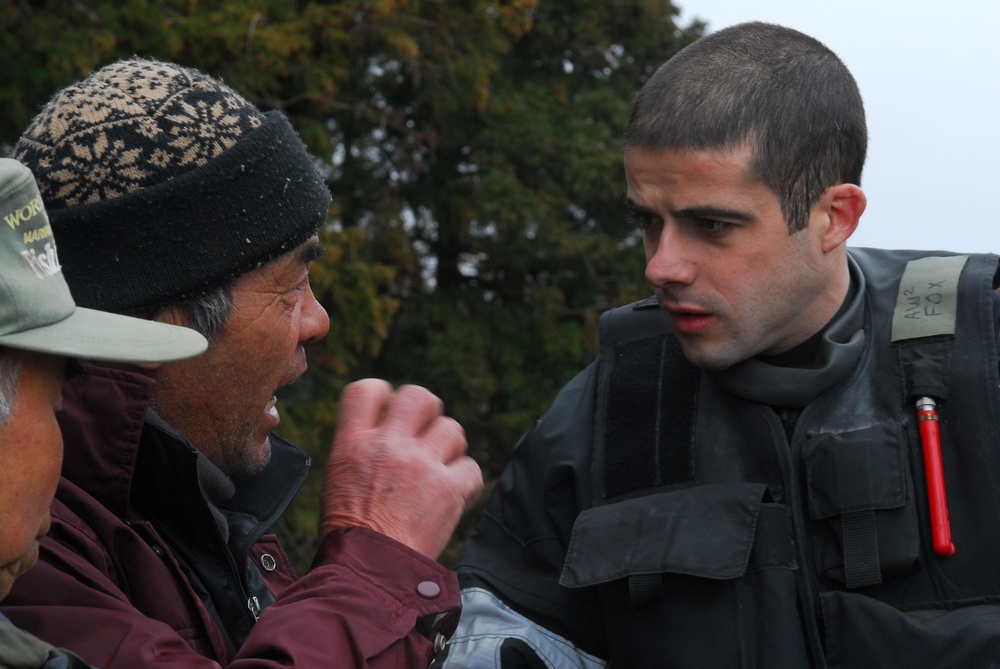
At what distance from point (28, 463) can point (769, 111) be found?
1717 millimetres

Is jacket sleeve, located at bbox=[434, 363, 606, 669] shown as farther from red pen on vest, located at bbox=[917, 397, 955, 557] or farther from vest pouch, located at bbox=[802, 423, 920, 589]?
red pen on vest, located at bbox=[917, 397, 955, 557]

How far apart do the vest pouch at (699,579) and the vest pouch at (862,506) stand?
9 cm

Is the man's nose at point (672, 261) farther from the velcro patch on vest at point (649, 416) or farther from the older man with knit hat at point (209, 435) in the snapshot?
the older man with knit hat at point (209, 435)

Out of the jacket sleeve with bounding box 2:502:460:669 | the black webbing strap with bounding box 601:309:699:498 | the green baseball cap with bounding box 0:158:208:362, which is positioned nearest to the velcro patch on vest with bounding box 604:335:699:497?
the black webbing strap with bounding box 601:309:699:498

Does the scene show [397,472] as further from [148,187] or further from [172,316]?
[148,187]

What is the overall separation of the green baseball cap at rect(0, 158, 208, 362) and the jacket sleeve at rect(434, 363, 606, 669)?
1.22 meters

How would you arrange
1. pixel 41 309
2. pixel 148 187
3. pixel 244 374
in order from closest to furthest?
1. pixel 41 309
2. pixel 148 187
3. pixel 244 374

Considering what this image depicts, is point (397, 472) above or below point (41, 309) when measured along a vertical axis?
below

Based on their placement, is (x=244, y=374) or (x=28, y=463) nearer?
(x=28, y=463)

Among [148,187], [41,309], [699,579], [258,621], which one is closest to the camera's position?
[41,309]

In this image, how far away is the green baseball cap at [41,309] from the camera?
1.52 m

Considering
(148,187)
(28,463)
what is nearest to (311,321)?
(148,187)

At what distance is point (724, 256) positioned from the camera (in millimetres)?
2592

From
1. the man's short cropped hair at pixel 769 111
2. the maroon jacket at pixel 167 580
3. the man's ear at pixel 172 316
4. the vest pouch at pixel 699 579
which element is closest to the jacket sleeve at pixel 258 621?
the maroon jacket at pixel 167 580
